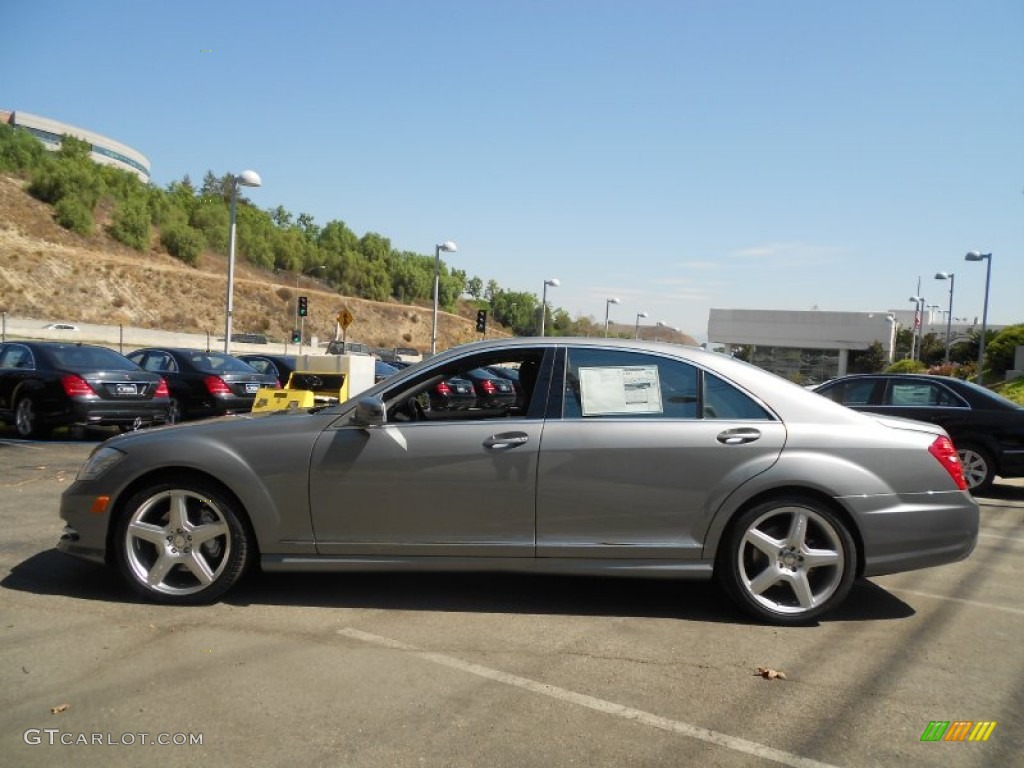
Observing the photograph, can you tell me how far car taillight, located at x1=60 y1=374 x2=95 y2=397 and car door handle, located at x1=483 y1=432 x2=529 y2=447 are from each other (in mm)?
9127

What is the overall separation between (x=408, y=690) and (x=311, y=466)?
1.46 meters

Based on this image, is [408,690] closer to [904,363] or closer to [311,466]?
[311,466]

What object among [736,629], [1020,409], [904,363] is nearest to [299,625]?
[736,629]

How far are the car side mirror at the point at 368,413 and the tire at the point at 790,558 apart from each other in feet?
6.72

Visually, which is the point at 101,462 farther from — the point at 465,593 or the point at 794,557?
the point at 794,557

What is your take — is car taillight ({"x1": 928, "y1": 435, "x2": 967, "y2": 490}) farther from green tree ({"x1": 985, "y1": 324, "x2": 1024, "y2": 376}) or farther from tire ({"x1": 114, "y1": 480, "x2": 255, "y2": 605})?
green tree ({"x1": 985, "y1": 324, "x2": 1024, "y2": 376})

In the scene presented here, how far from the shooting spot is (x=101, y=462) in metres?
4.75

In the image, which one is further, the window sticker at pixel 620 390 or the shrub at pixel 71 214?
the shrub at pixel 71 214

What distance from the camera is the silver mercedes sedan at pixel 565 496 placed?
14.8 feet

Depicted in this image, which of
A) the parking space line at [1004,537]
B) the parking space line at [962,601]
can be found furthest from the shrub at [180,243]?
the parking space line at [962,601]

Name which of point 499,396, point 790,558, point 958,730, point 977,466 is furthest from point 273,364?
point 958,730

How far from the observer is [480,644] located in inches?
166

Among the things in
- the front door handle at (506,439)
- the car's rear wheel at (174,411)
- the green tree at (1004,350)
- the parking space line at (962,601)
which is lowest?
the car's rear wheel at (174,411)

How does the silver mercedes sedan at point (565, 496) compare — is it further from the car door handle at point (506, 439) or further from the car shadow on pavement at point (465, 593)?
the car shadow on pavement at point (465, 593)
